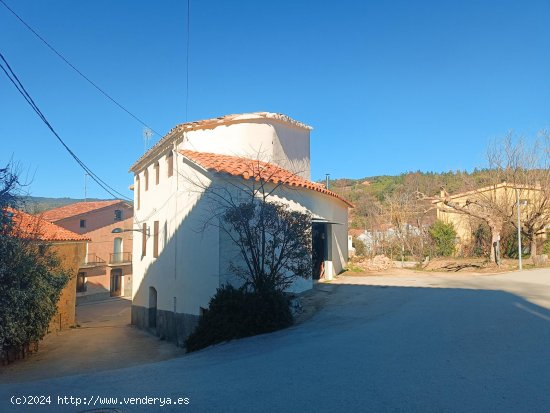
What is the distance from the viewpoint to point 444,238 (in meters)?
30.3

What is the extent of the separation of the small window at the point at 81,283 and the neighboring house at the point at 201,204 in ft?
67.9

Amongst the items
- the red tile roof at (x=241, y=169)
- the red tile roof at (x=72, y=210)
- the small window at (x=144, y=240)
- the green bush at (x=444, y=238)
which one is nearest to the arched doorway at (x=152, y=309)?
the small window at (x=144, y=240)

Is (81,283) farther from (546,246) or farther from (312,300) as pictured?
(546,246)

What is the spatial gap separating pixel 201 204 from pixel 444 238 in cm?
2273

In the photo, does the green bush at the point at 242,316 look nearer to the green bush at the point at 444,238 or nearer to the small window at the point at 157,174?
the small window at the point at 157,174

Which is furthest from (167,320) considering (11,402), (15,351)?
(11,402)

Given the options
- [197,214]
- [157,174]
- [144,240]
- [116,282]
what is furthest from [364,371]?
[116,282]

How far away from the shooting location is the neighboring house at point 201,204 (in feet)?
41.5

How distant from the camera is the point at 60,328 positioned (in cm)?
2062

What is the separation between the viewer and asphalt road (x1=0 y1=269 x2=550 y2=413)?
4.62 meters

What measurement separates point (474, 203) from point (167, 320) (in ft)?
58.9

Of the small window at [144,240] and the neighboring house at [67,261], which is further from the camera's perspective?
the neighboring house at [67,261]

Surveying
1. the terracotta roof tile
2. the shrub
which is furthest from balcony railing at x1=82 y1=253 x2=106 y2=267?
the terracotta roof tile

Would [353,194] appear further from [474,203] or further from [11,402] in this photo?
[11,402]
